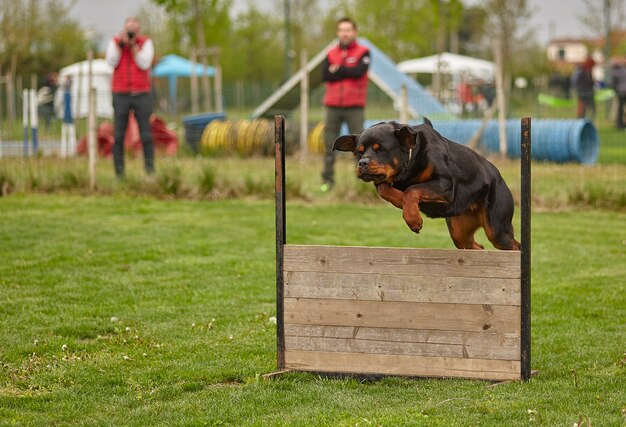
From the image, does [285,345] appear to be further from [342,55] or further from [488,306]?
[342,55]

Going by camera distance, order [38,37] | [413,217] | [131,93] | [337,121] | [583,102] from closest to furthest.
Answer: [413,217] → [131,93] → [337,121] → [583,102] → [38,37]

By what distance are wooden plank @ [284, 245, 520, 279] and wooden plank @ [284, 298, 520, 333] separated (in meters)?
0.18

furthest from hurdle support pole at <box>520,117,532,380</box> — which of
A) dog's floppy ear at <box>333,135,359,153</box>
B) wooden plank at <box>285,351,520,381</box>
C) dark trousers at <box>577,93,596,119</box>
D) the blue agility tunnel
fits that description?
dark trousers at <box>577,93,596,119</box>

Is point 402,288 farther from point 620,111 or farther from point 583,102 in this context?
point 620,111

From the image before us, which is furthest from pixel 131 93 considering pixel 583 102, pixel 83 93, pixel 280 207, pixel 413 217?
pixel 83 93

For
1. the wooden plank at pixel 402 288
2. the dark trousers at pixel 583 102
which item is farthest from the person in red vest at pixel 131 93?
the dark trousers at pixel 583 102

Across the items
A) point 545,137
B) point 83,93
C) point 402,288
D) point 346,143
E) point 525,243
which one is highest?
point 83,93

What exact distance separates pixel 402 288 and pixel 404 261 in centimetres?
15

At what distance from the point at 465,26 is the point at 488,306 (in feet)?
177

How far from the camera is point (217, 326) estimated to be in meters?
6.77

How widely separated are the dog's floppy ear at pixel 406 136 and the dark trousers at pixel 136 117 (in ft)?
28.9

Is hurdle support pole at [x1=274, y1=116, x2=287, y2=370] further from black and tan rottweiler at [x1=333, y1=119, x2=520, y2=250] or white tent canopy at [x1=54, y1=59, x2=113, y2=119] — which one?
white tent canopy at [x1=54, y1=59, x2=113, y2=119]

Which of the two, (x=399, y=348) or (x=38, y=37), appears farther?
(x=38, y=37)

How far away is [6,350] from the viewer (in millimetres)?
5906
